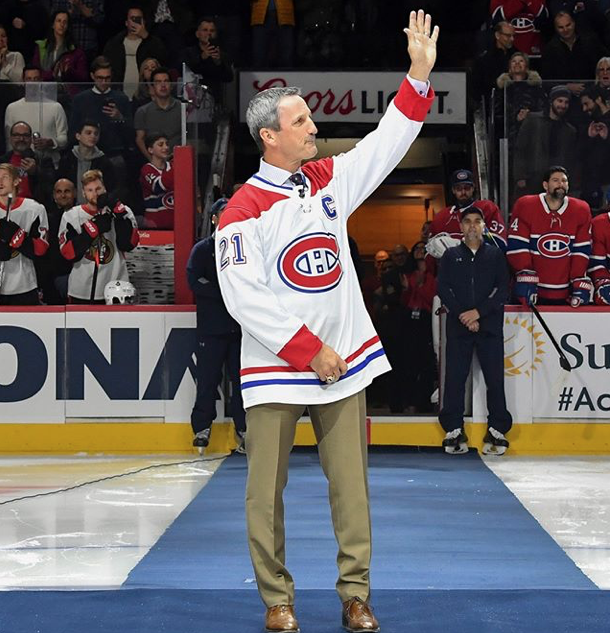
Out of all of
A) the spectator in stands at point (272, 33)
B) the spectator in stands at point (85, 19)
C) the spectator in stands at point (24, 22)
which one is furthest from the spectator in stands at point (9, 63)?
the spectator in stands at point (272, 33)

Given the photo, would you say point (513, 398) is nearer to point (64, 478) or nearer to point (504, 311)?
point (504, 311)

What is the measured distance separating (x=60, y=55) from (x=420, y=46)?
9.72 m

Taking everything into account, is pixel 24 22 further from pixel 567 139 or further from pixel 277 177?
pixel 277 177

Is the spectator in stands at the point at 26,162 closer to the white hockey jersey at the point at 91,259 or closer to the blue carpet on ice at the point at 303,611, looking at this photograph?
the white hockey jersey at the point at 91,259

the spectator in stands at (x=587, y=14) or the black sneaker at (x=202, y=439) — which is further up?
the spectator in stands at (x=587, y=14)

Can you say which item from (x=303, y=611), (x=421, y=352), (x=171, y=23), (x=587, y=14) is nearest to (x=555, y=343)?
(x=421, y=352)

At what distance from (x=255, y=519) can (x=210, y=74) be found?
31.3ft

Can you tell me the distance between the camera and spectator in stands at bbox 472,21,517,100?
13.5m

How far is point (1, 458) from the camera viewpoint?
1063cm

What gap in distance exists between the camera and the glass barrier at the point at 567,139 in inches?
444

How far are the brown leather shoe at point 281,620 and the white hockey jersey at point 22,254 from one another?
22.2ft

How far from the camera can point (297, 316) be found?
469 centimetres

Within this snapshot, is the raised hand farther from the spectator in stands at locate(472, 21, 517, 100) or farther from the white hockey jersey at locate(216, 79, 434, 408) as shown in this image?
the spectator in stands at locate(472, 21, 517, 100)

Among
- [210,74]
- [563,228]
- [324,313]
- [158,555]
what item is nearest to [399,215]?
[210,74]
